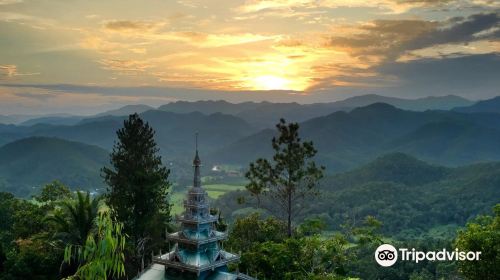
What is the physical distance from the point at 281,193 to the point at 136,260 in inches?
577

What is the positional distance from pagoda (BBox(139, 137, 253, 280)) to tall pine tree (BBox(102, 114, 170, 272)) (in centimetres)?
1395

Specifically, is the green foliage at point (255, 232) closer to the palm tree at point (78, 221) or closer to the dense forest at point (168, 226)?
the dense forest at point (168, 226)

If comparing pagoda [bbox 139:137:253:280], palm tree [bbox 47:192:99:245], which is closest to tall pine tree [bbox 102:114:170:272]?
palm tree [bbox 47:192:99:245]

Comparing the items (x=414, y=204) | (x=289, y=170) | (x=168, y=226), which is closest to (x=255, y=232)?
(x=289, y=170)

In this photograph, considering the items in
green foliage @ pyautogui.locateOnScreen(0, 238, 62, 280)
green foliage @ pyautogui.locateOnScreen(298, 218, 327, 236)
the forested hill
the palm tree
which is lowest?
the forested hill

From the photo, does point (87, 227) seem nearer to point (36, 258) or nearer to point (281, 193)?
point (36, 258)

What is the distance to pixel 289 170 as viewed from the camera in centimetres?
4306

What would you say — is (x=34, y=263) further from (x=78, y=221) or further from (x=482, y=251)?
(x=482, y=251)

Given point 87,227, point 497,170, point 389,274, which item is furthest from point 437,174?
point 87,227

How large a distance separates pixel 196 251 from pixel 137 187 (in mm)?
16924

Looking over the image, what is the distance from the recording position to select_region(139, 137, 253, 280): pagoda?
82.5 feet

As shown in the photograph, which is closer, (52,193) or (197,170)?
(197,170)

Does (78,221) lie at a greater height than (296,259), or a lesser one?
greater

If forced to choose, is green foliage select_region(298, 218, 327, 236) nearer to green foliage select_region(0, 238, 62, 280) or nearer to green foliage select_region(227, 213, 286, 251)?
green foliage select_region(227, 213, 286, 251)
